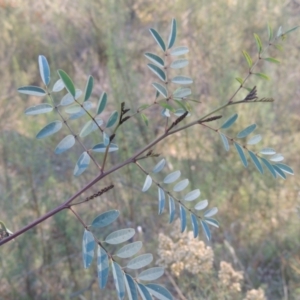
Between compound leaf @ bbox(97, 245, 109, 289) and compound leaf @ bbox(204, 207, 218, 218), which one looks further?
compound leaf @ bbox(204, 207, 218, 218)

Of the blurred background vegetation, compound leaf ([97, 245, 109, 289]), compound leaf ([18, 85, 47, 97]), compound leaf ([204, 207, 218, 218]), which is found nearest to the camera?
compound leaf ([97, 245, 109, 289])

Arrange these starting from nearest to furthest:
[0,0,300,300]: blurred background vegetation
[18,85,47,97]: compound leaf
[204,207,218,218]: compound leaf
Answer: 1. [18,85,47,97]: compound leaf
2. [204,207,218,218]: compound leaf
3. [0,0,300,300]: blurred background vegetation

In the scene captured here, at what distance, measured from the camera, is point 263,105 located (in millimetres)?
2570

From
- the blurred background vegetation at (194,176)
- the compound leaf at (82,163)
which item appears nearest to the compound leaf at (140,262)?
the compound leaf at (82,163)

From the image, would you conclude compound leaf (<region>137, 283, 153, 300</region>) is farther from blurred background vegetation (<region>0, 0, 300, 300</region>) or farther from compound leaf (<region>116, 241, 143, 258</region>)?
blurred background vegetation (<region>0, 0, 300, 300</region>)

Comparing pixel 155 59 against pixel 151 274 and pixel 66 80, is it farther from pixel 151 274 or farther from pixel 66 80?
pixel 151 274

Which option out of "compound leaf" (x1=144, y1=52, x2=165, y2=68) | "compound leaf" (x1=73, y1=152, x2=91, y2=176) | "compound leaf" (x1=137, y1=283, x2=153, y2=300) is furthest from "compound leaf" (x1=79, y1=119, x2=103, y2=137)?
"compound leaf" (x1=137, y1=283, x2=153, y2=300)

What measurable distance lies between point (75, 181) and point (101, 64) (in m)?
1.62

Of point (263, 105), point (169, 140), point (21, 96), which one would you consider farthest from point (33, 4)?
Answer: point (263, 105)

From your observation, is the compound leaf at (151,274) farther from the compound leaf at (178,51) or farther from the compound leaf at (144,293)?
the compound leaf at (178,51)

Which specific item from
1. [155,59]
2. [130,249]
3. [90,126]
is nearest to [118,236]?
[130,249]

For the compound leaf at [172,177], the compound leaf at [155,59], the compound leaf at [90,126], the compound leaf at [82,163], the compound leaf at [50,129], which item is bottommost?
the compound leaf at [172,177]

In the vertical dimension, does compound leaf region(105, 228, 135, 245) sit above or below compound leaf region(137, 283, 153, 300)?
above

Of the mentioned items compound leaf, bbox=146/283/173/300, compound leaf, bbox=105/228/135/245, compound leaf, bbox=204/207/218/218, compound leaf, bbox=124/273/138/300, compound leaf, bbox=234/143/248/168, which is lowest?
compound leaf, bbox=146/283/173/300
